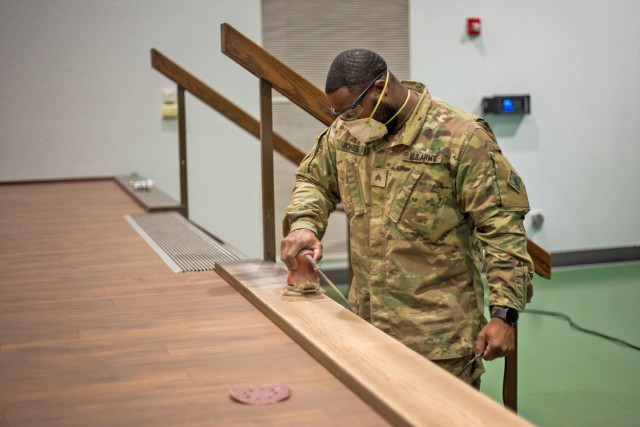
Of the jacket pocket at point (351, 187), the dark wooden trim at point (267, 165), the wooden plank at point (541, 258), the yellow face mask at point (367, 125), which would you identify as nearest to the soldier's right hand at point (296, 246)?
the jacket pocket at point (351, 187)

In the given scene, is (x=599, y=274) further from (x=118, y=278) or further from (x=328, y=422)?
(x=328, y=422)

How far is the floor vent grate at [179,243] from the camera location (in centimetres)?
308

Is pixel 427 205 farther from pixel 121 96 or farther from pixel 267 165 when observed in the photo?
pixel 121 96

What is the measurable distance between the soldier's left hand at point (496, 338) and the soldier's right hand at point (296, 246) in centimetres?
51

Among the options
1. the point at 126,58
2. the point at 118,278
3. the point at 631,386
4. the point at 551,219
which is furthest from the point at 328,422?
the point at 551,219

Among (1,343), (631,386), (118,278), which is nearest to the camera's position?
(1,343)

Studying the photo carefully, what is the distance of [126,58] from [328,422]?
534 cm

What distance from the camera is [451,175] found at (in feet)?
7.86

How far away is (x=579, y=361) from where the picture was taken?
4609 mm

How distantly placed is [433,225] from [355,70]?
0.50 metres

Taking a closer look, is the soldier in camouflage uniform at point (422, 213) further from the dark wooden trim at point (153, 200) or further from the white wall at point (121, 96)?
the white wall at point (121, 96)

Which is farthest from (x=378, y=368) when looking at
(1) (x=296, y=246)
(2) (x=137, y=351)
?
(1) (x=296, y=246)

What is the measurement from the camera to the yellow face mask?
2.43m

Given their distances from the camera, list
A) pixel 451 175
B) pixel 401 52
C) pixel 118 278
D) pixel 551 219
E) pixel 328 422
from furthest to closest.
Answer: pixel 551 219, pixel 401 52, pixel 118 278, pixel 451 175, pixel 328 422
